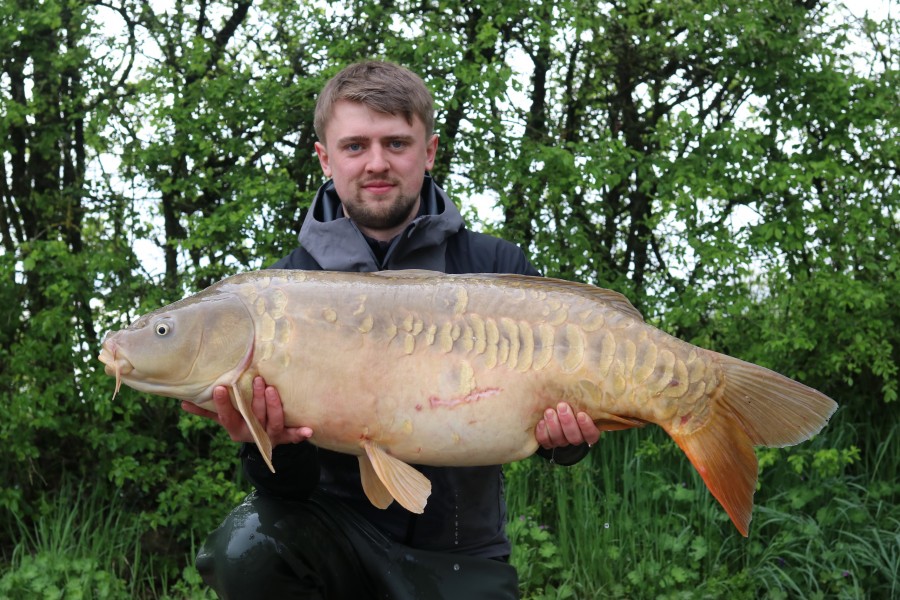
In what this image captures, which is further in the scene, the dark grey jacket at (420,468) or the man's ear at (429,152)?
the man's ear at (429,152)

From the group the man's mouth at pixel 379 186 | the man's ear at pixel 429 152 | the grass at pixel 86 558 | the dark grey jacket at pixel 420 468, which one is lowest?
the grass at pixel 86 558

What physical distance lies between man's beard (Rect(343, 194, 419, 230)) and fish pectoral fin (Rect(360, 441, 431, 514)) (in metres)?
0.66

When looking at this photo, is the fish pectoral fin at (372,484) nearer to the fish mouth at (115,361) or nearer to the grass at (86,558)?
the fish mouth at (115,361)

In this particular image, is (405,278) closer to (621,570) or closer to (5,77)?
(621,570)

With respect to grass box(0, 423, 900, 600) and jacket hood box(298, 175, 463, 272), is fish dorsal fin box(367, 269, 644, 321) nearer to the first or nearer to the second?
jacket hood box(298, 175, 463, 272)

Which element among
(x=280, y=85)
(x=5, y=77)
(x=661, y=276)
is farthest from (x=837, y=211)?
(x=5, y=77)

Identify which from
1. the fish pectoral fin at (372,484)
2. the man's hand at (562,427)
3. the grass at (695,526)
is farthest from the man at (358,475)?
the grass at (695,526)

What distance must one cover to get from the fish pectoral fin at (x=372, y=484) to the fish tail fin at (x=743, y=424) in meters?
0.52

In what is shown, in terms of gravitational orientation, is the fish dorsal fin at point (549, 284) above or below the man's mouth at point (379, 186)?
below

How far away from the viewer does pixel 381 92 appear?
2.38 meters

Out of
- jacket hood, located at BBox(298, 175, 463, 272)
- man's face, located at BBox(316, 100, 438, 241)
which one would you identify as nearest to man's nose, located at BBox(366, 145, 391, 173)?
man's face, located at BBox(316, 100, 438, 241)

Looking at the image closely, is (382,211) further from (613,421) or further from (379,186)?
(613,421)

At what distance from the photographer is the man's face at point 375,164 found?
2.36 metres

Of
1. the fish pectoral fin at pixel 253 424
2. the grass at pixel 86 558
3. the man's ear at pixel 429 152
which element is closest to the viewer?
the fish pectoral fin at pixel 253 424
